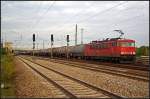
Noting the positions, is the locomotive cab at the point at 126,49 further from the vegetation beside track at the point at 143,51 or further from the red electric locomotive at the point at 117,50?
the vegetation beside track at the point at 143,51

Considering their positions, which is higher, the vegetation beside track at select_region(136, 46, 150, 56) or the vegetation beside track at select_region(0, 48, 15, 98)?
the vegetation beside track at select_region(136, 46, 150, 56)

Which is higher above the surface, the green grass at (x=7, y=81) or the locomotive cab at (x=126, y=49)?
the locomotive cab at (x=126, y=49)

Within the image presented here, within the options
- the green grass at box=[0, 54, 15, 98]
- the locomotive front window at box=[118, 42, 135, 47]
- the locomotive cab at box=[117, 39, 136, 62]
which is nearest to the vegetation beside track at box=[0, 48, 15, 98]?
the green grass at box=[0, 54, 15, 98]

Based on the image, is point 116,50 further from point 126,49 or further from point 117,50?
point 126,49

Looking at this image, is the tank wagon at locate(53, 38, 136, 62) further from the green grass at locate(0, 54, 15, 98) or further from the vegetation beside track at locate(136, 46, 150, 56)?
the green grass at locate(0, 54, 15, 98)

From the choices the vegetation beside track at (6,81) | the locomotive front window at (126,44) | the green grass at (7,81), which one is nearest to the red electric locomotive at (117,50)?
the locomotive front window at (126,44)

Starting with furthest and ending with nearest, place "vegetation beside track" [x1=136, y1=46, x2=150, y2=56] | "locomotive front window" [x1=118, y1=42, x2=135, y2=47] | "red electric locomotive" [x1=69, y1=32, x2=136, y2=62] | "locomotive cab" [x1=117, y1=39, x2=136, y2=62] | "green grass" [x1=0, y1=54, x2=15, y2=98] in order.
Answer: "vegetation beside track" [x1=136, y1=46, x2=150, y2=56]
"locomotive front window" [x1=118, y1=42, x2=135, y2=47]
"red electric locomotive" [x1=69, y1=32, x2=136, y2=62]
"locomotive cab" [x1=117, y1=39, x2=136, y2=62]
"green grass" [x1=0, y1=54, x2=15, y2=98]

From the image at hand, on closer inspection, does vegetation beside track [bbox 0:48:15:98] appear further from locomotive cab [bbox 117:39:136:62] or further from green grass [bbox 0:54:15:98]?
locomotive cab [bbox 117:39:136:62]

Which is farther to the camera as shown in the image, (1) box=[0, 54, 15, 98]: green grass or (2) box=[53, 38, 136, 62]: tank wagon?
(2) box=[53, 38, 136, 62]: tank wagon

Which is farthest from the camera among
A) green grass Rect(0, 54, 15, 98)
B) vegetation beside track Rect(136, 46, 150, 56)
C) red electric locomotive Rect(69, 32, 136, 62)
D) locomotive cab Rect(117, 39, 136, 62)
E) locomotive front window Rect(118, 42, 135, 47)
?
vegetation beside track Rect(136, 46, 150, 56)

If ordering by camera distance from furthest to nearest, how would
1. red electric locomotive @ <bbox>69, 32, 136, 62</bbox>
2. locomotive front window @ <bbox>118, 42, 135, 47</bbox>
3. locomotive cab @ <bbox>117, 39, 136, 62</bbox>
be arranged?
1. locomotive front window @ <bbox>118, 42, 135, 47</bbox>
2. red electric locomotive @ <bbox>69, 32, 136, 62</bbox>
3. locomotive cab @ <bbox>117, 39, 136, 62</bbox>

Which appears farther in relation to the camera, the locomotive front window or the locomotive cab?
the locomotive front window

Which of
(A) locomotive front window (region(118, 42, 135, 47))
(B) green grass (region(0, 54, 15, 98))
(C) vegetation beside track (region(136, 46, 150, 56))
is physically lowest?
(B) green grass (region(0, 54, 15, 98))

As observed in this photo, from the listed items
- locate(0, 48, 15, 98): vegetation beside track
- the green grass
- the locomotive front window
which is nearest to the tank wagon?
the locomotive front window
